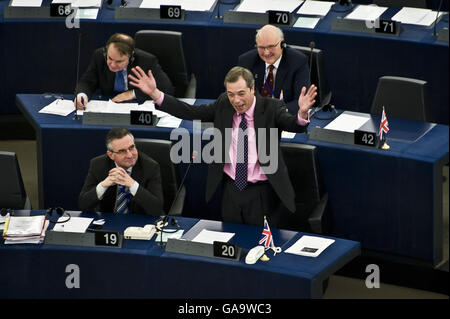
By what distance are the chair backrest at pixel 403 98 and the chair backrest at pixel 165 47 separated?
1.40 m

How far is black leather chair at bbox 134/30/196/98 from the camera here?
7.12 meters

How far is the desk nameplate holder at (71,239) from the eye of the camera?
543cm

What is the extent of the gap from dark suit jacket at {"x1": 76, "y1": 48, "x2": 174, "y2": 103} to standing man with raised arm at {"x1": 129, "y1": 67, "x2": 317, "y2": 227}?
3.55 feet

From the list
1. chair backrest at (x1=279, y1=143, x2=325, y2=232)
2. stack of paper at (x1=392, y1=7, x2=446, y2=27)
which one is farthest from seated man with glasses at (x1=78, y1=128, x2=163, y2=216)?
stack of paper at (x1=392, y1=7, x2=446, y2=27)

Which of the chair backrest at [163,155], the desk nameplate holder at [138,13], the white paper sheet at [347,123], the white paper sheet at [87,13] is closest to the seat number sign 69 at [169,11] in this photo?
the desk nameplate holder at [138,13]

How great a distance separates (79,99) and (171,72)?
787 mm

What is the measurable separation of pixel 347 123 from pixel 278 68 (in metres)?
0.54

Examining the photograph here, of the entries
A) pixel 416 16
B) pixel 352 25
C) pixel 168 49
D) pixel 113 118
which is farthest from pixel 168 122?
pixel 416 16

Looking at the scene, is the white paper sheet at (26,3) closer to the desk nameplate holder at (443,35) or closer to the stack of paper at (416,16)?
the stack of paper at (416,16)

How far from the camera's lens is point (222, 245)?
5.21m

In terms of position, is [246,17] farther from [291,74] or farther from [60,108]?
[60,108]
